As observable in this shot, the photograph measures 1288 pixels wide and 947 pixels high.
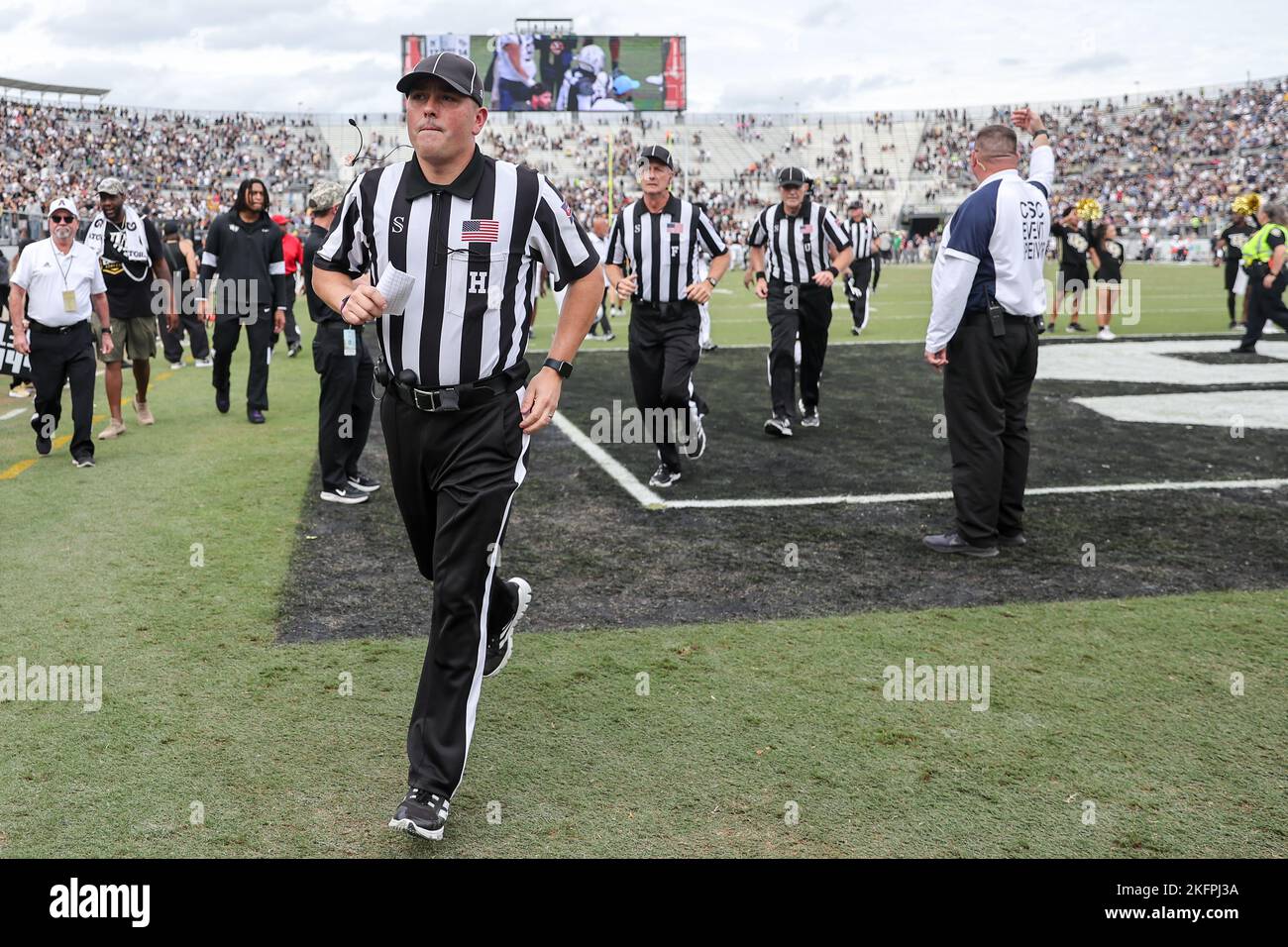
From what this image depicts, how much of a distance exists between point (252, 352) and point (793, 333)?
5130 millimetres

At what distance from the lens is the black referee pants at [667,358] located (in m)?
7.81

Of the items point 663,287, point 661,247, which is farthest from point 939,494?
point 661,247

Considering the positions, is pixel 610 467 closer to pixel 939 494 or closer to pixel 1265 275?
pixel 939 494

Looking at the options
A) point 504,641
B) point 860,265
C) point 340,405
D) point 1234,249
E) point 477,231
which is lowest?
point 504,641

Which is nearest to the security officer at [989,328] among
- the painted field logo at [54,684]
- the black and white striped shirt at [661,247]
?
the black and white striped shirt at [661,247]

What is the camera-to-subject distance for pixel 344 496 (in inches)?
297

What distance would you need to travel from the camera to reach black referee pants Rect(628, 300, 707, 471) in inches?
308

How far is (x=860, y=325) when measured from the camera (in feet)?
61.2

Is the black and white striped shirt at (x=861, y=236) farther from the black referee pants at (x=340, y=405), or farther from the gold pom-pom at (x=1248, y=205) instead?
the black referee pants at (x=340, y=405)
